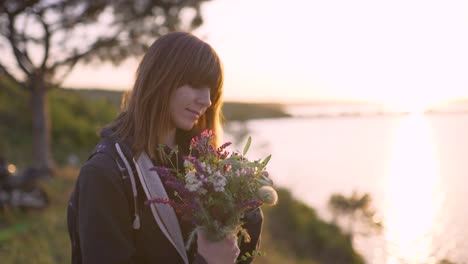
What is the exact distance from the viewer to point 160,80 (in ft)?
6.42

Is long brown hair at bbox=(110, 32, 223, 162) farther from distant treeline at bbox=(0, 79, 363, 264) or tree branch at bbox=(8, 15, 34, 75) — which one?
tree branch at bbox=(8, 15, 34, 75)

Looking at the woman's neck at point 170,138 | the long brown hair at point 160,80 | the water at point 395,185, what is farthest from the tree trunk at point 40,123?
the long brown hair at point 160,80

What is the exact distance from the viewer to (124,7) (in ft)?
36.4

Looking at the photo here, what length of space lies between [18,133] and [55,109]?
233cm

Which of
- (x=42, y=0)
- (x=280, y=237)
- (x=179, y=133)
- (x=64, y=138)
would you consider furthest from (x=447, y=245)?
(x=64, y=138)

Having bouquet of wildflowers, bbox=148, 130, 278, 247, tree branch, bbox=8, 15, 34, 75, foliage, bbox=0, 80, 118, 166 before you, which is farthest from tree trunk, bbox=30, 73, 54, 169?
bouquet of wildflowers, bbox=148, 130, 278, 247

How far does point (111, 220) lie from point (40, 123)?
10.7m

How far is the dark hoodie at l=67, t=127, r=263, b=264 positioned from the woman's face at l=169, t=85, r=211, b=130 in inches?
10.4

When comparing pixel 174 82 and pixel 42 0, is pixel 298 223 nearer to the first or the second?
pixel 42 0

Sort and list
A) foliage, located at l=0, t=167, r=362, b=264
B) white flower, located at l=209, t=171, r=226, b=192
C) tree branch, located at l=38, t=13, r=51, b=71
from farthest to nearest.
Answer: tree branch, located at l=38, t=13, r=51, b=71
foliage, located at l=0, t=167, r=362, b=264
white flower, located at l=209, t=171, r=226, b=192

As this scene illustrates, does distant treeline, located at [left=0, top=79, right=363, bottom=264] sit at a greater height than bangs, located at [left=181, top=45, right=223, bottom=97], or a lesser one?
lesser

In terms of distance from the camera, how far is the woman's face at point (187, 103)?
78.5 inches

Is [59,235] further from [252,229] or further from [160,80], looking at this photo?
[160,80]

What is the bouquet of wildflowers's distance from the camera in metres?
1.70
